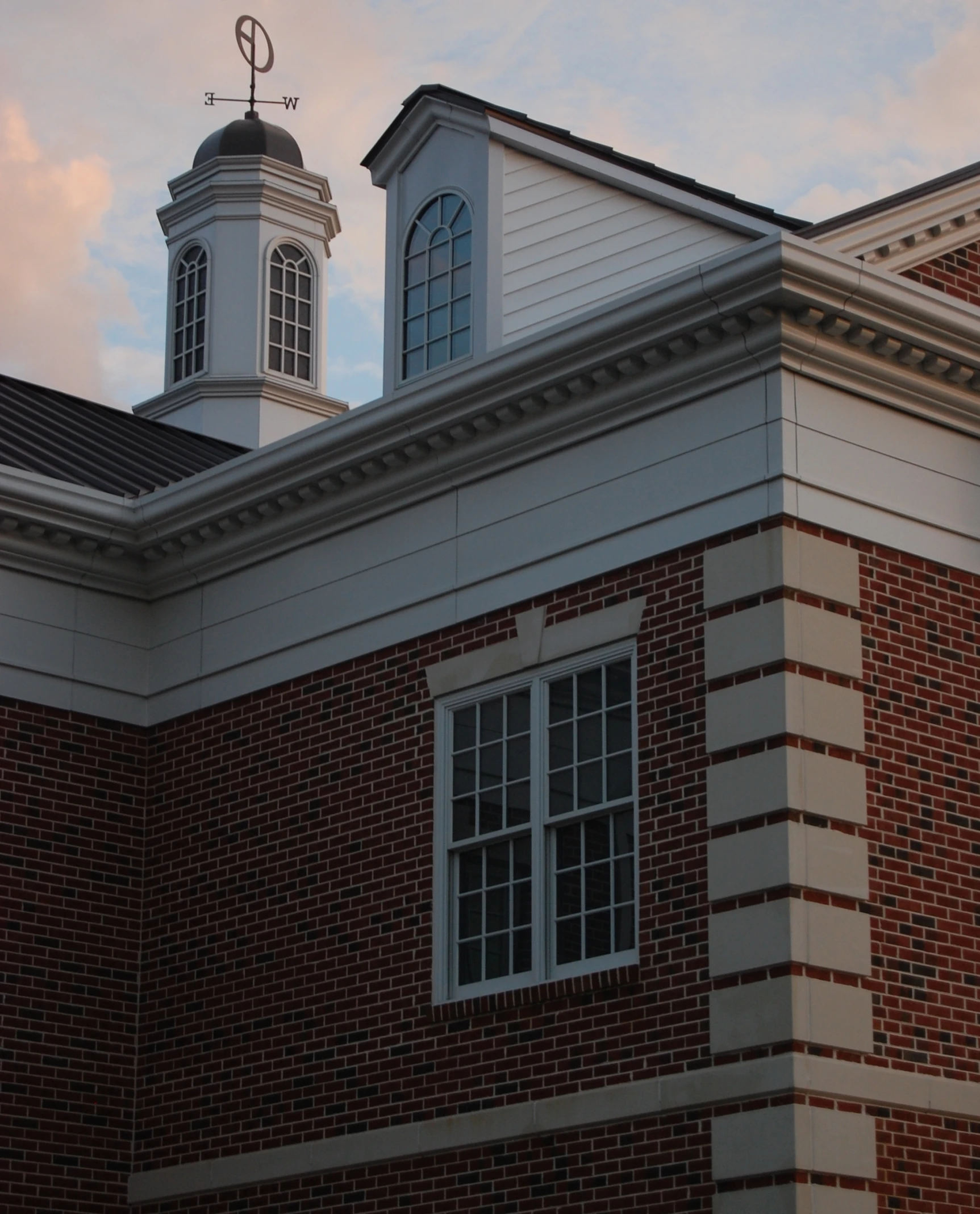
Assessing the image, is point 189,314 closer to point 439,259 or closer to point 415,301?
point 415,301

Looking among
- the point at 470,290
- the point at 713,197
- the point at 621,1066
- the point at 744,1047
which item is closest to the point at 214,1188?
the point at 621,1066

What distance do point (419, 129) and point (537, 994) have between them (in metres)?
7.27

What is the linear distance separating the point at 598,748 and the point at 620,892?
95 cm

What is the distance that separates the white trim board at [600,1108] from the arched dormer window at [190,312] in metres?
13.8

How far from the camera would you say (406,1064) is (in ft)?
48.7

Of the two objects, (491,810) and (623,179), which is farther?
(623,179)

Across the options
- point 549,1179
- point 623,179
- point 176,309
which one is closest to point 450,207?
point 623,179

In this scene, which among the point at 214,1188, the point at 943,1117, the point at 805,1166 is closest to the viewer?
the point at 805,1166

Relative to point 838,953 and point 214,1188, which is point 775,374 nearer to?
point 838,953

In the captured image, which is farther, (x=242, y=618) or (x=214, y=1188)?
(x=242, y=618)

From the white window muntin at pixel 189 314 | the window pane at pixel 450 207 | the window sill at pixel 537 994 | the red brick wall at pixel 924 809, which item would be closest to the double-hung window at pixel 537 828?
the window sill at pixel 537 994

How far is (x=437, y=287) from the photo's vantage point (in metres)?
17.5

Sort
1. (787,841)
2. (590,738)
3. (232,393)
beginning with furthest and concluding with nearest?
1. (232,393)
2. (590,738)
3. (787,841)

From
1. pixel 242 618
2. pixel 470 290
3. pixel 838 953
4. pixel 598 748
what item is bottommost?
pixel 838 953
